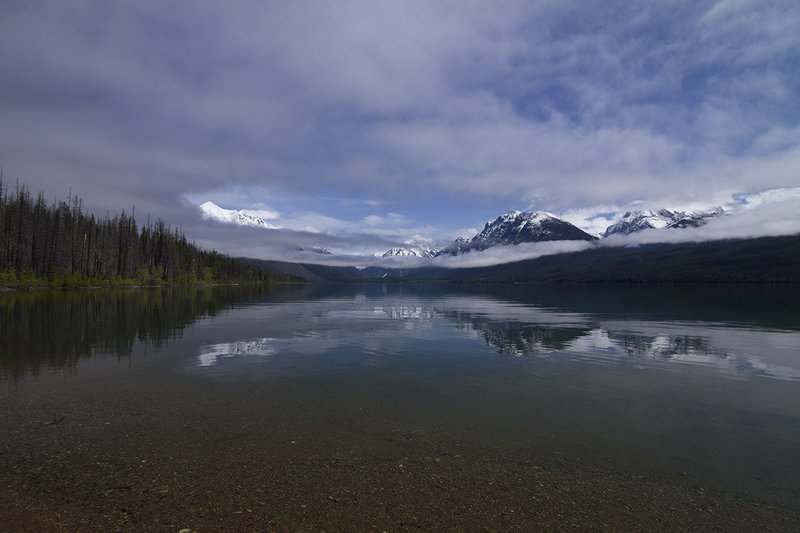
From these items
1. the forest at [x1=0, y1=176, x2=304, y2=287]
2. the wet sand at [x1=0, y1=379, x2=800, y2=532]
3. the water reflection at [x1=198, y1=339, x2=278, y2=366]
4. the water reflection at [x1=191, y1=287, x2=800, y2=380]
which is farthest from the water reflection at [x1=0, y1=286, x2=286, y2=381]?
the forest at [x1=0, y1=176, x2=304, y2=287]

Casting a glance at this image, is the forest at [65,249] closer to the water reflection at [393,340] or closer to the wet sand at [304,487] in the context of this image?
the water reflection at [393,340]

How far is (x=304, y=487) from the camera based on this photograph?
10.2 m

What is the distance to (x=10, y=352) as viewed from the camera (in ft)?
84.5

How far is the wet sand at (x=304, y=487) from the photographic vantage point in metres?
8.86

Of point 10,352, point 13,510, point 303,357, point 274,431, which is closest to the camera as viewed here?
point 13,510

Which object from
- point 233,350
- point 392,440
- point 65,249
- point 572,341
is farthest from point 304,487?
point 65,249

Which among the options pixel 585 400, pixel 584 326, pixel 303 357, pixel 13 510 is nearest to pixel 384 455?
pixel 13 510

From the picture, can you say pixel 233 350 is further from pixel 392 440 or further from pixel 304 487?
pixel 304 487

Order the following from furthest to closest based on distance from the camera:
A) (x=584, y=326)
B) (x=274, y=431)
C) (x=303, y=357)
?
(x=584, y=326)
(x=303, y=357)
(x=274, y=431)

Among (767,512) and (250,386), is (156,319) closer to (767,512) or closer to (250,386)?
(250,386)

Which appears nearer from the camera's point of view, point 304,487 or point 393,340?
point 304,487

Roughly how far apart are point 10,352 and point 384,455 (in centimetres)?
2829

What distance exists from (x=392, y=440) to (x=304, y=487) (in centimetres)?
386

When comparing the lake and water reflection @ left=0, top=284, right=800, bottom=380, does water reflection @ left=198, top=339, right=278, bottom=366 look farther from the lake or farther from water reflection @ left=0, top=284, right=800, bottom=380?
the lake
